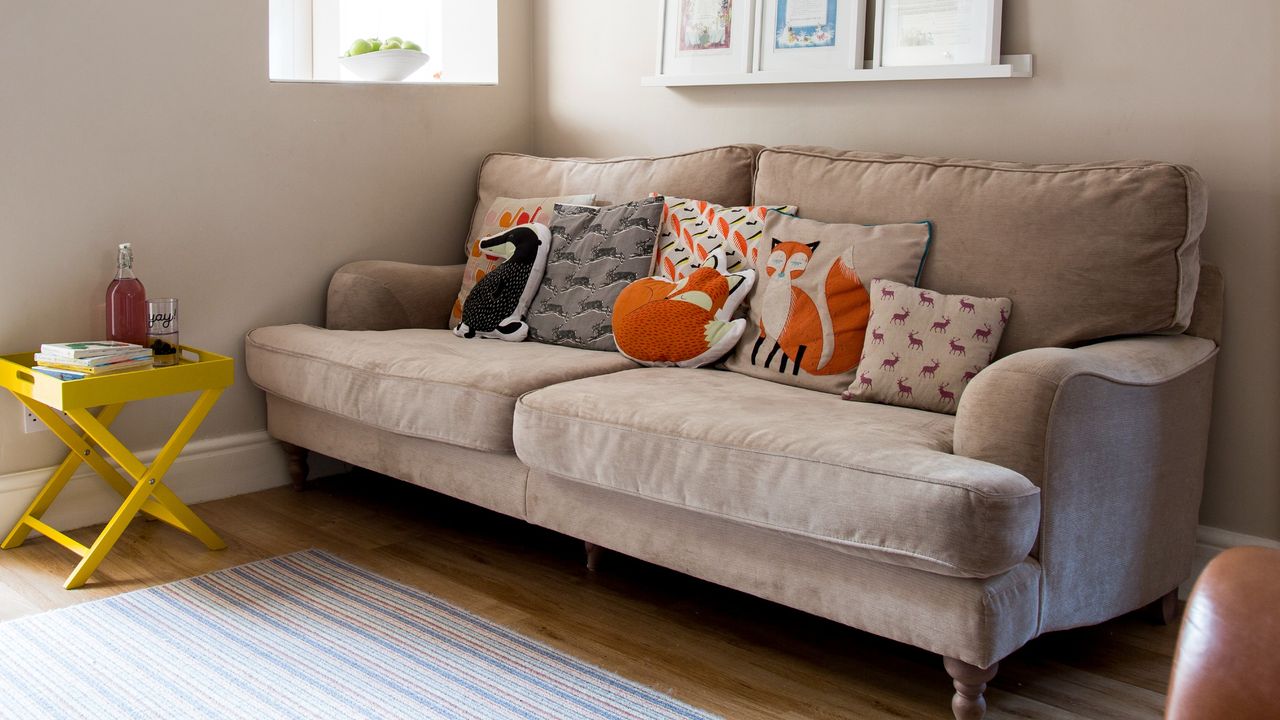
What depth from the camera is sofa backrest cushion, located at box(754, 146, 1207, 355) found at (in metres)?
2.21

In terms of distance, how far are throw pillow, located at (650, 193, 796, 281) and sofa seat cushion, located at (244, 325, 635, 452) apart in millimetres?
306

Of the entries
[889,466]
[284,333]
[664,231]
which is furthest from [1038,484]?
[284,333]

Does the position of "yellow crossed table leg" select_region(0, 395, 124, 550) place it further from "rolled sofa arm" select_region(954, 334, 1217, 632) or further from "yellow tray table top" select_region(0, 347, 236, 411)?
"rolled sofa arm" select_region(954, 334, 1217, 632)

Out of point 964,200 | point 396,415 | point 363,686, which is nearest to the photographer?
point 363,686

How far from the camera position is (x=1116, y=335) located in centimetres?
224

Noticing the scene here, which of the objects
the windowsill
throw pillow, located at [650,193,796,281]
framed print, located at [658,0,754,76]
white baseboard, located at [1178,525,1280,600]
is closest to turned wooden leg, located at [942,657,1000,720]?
white baseboard, located at [1178,525,1280,600]

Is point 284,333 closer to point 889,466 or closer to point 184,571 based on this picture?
point 184,571

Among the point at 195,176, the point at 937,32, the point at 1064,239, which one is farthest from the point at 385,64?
the point at 1064,239

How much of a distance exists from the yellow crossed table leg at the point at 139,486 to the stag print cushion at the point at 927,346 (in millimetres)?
1549

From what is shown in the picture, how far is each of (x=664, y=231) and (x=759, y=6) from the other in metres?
0.73

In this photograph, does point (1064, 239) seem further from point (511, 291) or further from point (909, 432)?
point (511, 291)

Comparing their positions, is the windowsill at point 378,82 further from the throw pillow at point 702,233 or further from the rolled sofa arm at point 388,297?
the throw pillow at point 702,233

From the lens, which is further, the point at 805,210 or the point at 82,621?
the point at 805,210

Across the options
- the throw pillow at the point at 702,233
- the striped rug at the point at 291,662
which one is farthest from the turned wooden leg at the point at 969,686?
the throw pillow at the point at 702,233
